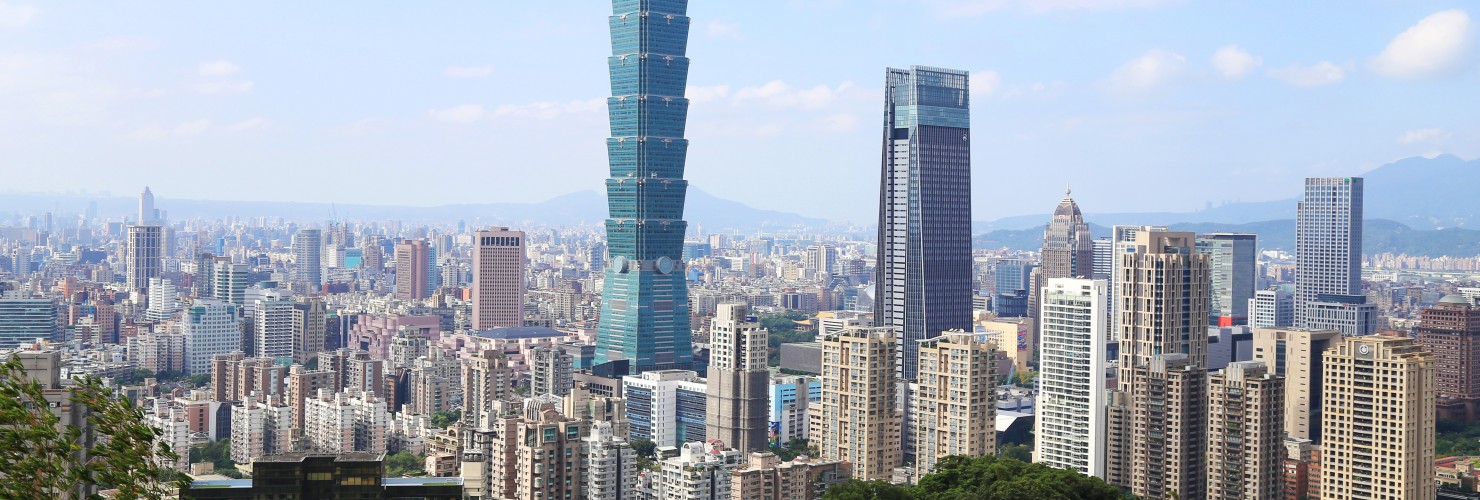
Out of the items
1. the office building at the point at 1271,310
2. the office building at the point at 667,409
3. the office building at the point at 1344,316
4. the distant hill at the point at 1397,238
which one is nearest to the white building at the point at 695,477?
the office building at the point at 667,409

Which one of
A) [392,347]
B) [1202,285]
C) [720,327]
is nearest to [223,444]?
[720,327]

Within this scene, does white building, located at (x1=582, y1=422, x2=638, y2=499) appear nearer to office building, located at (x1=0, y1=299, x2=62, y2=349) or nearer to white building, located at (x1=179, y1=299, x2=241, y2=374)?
white building, located at (x1=179, y1=299, x2=241, y2=374)

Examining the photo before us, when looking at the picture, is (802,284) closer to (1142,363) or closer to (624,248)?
(624,248)

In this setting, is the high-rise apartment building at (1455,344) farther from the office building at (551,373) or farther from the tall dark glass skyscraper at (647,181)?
the office building at (551,373)

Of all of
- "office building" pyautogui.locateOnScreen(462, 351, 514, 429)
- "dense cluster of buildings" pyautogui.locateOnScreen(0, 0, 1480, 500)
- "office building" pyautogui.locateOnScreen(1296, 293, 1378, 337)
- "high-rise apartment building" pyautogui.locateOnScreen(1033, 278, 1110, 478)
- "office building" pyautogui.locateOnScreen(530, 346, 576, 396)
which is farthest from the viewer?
"office building" pyautogui.locateOnScreen(1296, 293, 1378, 337)

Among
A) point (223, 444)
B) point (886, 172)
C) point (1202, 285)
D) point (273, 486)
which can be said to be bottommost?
point (223, 444)

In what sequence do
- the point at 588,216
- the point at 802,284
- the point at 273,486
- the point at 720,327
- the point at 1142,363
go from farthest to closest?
the point at 588,216
the point at 802,284
the point at 720,327
the point at 1142,363
the point at 273,486

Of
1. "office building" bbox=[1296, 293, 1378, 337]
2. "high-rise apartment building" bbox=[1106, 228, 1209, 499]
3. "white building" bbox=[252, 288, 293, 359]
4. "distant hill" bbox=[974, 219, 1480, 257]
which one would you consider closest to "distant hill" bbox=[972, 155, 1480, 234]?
"distant hill" bbox=[974, 219, 1480, 257]
